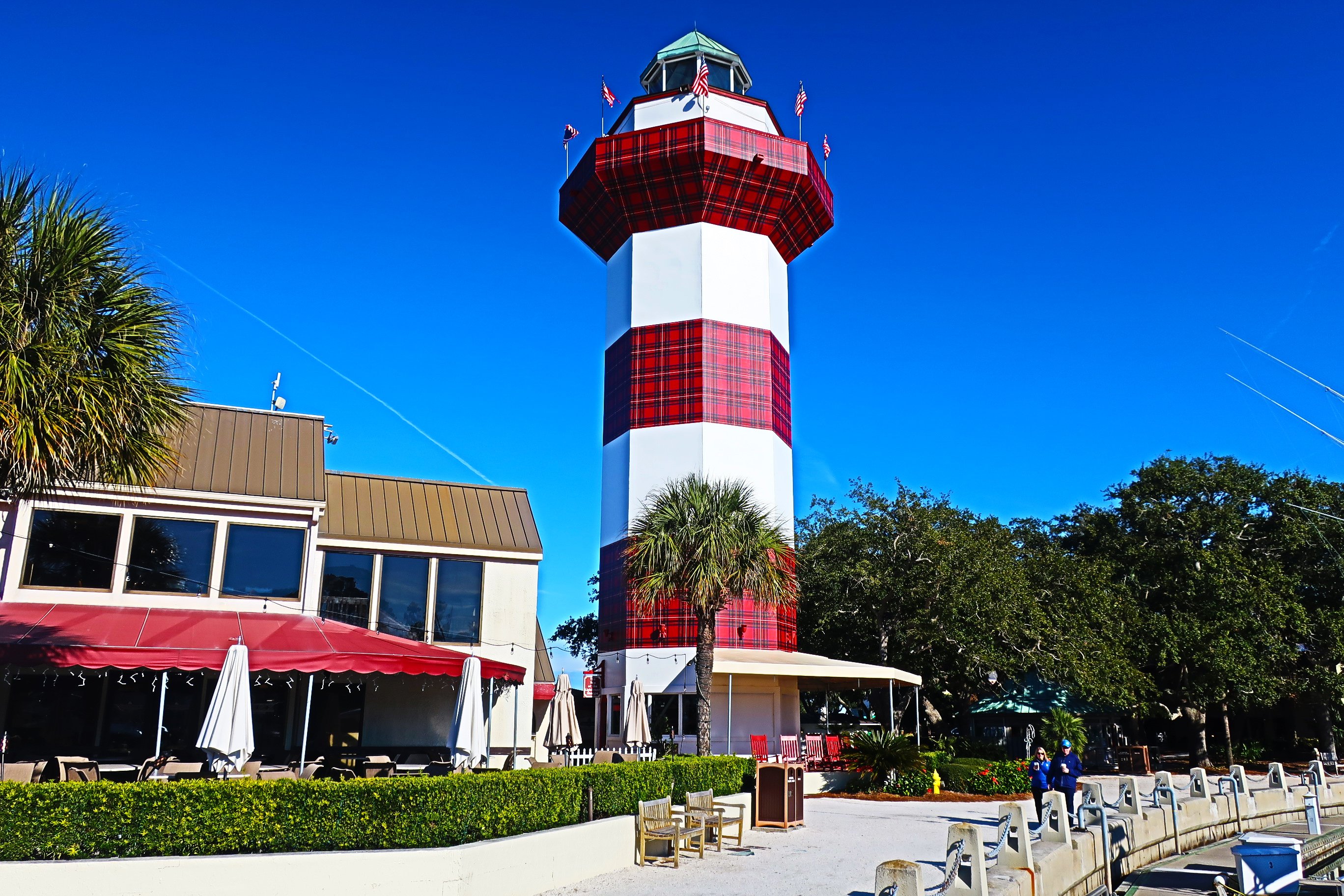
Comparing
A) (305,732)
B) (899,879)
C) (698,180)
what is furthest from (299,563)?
(698,180)

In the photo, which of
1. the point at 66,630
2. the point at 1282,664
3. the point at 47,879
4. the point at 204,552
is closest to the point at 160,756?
the point at 66,630

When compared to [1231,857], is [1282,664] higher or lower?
higher

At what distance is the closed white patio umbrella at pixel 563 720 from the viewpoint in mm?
19859

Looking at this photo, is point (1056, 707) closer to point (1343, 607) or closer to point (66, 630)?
point (1343, 607)

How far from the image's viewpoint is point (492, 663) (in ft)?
66.0

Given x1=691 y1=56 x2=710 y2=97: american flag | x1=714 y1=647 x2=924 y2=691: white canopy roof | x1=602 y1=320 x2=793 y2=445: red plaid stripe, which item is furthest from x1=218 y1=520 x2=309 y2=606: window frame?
x1=691 y1=56 x2=710 y2=97: american flag

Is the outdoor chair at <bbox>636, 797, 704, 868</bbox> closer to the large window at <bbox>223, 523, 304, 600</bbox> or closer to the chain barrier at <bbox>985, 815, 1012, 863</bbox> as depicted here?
the chain barrier at <bbox>985, 815, 1012, 863</bbox>

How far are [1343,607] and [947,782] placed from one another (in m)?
22.6

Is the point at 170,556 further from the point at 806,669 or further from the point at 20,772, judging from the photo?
the point at 806,669

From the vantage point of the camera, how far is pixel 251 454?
2328 cm

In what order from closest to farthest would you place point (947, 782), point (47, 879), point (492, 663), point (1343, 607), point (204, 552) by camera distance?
point (47, 879) < point (492, 663) < point (204, 552) < point (947, 782) < point (1343, 607)

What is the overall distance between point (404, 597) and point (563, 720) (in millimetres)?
6198

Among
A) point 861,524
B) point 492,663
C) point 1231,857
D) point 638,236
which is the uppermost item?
point 638,236

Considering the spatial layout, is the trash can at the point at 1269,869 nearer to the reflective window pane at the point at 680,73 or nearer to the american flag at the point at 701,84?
the american flag at the point at 701,84
